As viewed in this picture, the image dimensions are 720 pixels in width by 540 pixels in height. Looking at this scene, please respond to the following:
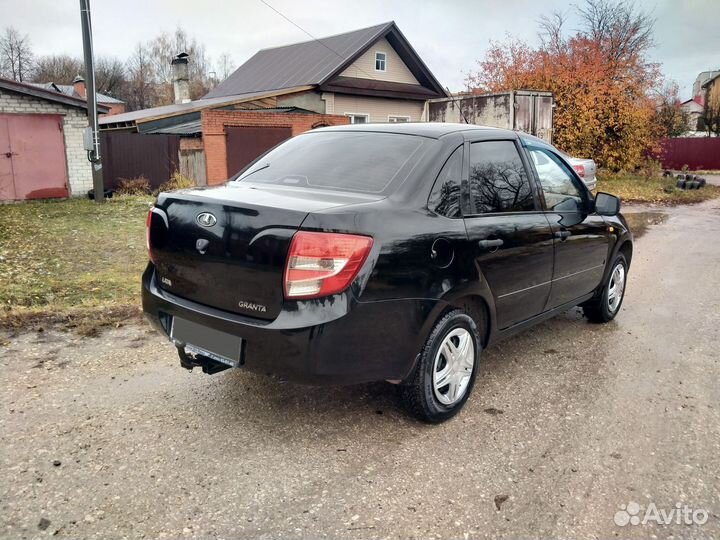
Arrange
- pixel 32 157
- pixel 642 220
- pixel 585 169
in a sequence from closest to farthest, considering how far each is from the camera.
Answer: pixel 642 220
pixel 585 169
pixel 32 157

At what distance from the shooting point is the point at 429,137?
11.3 ft

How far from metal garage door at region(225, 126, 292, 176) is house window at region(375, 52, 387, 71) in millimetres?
9591

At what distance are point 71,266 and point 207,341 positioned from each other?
481 cm

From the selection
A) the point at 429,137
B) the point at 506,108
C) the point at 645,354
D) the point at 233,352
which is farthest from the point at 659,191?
the point at 233,352

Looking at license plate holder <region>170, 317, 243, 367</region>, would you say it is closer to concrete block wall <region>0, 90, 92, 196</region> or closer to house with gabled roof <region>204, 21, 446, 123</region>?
concrete block wall <region>0, 90, 92, 196</region>

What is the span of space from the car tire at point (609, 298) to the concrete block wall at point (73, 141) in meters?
14.0

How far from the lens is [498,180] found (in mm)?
3721

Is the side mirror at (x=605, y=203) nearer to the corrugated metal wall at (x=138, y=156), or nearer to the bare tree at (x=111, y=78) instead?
the corrugated metal wall at (x=138, y=156)

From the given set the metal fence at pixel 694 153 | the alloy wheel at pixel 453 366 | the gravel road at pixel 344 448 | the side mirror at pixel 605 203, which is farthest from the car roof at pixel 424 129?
the metal fence at pixel 694 153

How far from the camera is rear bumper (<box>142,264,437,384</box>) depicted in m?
2.67

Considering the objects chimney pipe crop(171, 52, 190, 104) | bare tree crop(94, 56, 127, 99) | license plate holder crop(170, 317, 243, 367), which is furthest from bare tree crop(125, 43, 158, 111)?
license plate holder crop(170, 317, 243, 367)

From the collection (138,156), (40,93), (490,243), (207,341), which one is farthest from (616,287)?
(138,156)

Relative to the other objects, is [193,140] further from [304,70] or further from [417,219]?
[417,219]

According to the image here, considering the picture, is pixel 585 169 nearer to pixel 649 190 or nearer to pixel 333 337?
pixel 649 190
